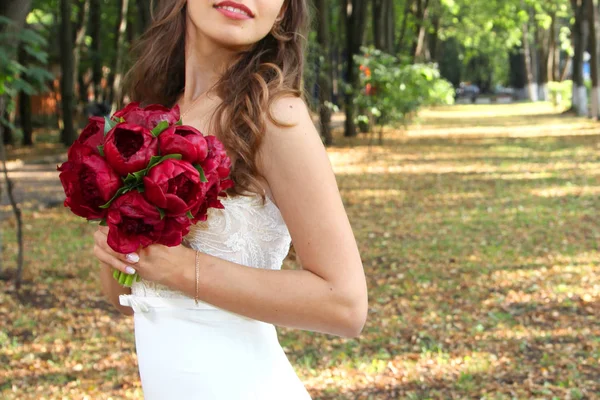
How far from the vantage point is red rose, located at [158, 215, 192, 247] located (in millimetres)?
1691

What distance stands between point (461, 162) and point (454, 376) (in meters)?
14.1

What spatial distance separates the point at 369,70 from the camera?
73.6ft

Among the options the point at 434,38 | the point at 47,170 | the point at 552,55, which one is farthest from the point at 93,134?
the point at 434,38

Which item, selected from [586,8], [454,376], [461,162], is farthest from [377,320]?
[586,8]

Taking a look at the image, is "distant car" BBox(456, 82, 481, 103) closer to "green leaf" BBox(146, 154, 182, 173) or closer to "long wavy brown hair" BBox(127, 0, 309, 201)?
"long wavy brown hair" BBox(127, 0, 309, 201)

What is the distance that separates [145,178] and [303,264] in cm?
39

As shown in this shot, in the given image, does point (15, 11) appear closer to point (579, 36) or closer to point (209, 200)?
point (209, 200)

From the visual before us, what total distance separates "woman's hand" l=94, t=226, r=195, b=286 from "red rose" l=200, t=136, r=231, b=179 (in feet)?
0.61

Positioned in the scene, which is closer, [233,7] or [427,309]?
[233,7]

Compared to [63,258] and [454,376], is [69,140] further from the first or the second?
[454,376]

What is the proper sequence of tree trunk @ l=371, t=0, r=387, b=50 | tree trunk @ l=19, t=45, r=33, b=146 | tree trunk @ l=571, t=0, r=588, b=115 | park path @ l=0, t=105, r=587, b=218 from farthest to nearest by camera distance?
tree trunk @ l=571, t=0, r=588, b=115
tree trunk @ l=371, t=0, r=387, b=50
tree trunk @ l=19, t=45, r=33, b=146
park path @ l=0, t=105, r=587, b=218

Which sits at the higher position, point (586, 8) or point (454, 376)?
point (586, 8)

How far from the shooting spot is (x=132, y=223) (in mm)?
1692

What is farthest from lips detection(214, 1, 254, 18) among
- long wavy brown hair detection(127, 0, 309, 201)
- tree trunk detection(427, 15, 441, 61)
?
tree trunk detection(427, 15, 441, 61)
